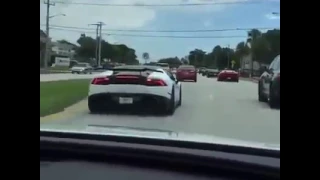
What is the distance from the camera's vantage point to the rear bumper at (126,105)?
714 centimetres

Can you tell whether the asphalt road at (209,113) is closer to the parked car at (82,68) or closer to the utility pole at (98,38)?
Result: the parked car at (82,68)

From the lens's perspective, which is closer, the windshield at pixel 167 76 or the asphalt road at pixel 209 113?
the windshield at pixel 167 76

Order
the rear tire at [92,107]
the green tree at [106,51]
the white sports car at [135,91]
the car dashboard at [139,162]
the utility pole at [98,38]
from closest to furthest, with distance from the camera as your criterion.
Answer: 1. the car dashboard at [139,162]
2. the utility pole at [98,38]
3. the green tree at [106,51]
4. the white sports car at [135,91]
5. the rear tire at [92,107]

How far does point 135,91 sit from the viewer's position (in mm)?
7270

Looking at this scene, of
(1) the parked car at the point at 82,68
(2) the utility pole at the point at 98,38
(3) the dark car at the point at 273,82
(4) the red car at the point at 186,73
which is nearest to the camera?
(3) the dark car at the point at 273,82

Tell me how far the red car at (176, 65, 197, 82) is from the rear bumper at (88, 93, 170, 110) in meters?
1.06

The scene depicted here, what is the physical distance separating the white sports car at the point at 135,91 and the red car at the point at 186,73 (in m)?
0.26

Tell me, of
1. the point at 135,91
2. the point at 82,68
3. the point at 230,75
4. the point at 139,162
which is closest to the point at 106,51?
the point at 82,68

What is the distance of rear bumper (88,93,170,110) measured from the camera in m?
7.14

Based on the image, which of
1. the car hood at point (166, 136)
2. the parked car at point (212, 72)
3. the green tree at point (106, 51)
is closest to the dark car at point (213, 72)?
the parked car at point (212, 72)

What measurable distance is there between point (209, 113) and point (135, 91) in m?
0.98

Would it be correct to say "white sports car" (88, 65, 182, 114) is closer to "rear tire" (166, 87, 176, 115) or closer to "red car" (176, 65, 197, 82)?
"rear tire" (166, 87, 176, 115)

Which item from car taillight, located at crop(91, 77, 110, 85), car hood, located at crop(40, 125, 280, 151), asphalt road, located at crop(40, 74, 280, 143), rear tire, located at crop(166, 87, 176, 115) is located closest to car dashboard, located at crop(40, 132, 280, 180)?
car hood, located at crop(40, 125, 280, 151)
